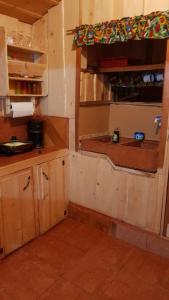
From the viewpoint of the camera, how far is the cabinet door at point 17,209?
199 cm

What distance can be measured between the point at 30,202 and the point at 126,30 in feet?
5.56

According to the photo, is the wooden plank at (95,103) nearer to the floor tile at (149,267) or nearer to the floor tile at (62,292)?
the floor tile at (149,267)

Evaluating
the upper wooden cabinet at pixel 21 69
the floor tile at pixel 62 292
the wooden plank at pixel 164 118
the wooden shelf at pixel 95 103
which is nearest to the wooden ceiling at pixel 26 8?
the upper wooden cabinet at pixel 21 69

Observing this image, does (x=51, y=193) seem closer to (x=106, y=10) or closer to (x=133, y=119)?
(x=133, y=119)

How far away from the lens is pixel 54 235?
2.39 meters

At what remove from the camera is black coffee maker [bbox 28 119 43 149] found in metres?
2.59

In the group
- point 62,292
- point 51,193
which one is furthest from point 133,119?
point 62,292

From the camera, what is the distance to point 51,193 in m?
2.43

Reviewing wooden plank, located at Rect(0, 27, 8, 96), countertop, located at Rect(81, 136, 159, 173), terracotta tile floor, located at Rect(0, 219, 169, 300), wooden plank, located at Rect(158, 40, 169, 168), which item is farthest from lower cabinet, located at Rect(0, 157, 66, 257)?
wooden plank, located at Rect(158, 40, 169, 168)

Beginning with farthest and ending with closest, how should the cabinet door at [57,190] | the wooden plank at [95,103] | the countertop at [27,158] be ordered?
the wooden plank at [95,103], the cabinet door at [57,190], the countertop at [27,158]

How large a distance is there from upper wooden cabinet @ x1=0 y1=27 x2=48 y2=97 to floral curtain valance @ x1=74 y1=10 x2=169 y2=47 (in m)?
0.51

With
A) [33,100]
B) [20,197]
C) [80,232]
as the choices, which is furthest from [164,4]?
[80,232]

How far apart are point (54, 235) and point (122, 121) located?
4.83ft

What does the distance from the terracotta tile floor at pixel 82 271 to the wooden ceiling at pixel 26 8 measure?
2173 millimetres
